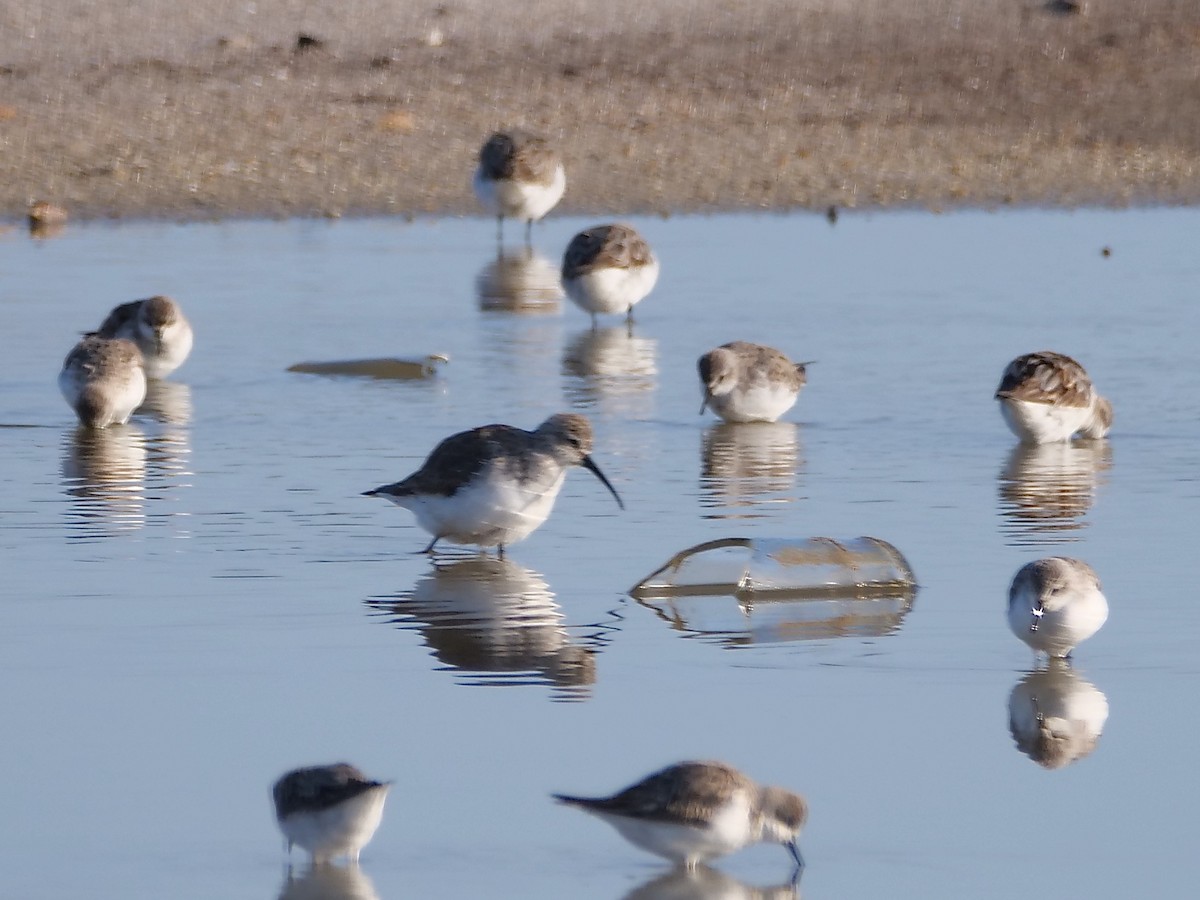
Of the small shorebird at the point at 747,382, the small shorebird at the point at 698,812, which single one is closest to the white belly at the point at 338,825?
the small shorebird at the point at 698,812

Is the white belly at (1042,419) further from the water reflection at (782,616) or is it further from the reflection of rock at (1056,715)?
the reflection of rock at (1056,715)

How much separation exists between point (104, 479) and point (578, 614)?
3.85m

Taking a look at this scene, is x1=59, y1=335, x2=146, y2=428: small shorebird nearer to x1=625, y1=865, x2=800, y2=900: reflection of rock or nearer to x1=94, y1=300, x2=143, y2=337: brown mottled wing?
x1=94, y1=300, x2=143, y2=337: brown mottled wing

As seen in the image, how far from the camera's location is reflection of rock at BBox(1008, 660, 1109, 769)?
24.6ft

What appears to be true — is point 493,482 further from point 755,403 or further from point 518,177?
point 518,177

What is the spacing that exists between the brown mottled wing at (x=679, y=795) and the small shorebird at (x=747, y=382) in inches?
285

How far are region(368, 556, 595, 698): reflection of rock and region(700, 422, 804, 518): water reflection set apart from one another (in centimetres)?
141

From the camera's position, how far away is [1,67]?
27.8 m

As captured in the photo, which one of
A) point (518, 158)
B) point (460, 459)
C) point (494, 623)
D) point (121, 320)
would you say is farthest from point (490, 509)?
point (518, 158)

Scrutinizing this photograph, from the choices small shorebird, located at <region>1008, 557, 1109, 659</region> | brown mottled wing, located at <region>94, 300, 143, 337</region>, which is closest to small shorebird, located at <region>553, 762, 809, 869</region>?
small shorebird, located at <region>1008, 557, 1109, 659</region>

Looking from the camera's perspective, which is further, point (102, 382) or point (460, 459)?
point (102, 382)

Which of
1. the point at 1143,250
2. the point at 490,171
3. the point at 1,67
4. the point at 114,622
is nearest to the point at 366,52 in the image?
the point at 1,67

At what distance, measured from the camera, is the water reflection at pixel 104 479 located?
1088 centimetres

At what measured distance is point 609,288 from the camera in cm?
1736
